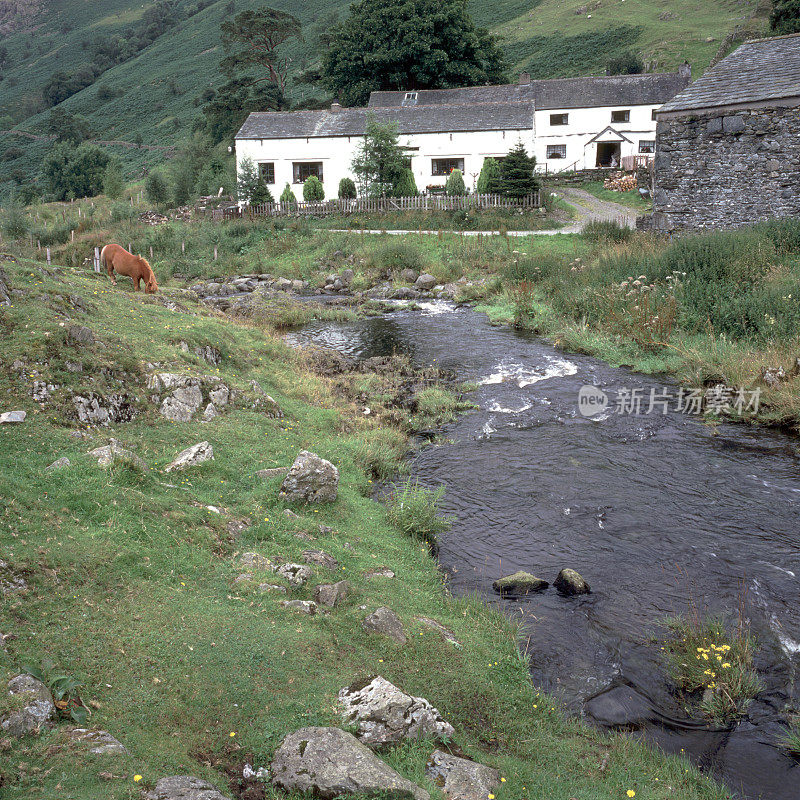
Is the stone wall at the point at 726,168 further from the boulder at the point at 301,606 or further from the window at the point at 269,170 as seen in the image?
the window at the point at 269,170

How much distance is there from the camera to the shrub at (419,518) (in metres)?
9.09

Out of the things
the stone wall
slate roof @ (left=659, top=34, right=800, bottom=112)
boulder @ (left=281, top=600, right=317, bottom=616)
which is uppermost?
slate roof @ (left=659, top=34, right=800, bottom=112)

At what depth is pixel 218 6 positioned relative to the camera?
162 metres

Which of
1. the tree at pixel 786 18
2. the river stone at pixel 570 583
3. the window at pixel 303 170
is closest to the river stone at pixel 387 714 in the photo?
the river stone at pixel 570 583

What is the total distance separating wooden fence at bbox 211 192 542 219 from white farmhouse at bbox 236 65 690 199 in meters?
7.93

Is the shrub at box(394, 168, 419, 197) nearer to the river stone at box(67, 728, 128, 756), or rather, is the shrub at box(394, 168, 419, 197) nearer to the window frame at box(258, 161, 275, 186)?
the window frame at box(258, 161, 275, 186)

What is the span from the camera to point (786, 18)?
157 ft

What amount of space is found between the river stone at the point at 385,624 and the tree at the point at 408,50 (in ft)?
199

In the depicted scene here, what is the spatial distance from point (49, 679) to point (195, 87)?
13463cm

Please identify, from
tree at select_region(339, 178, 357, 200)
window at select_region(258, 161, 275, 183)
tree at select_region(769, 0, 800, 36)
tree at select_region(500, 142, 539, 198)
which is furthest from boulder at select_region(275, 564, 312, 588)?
tree at select_region(769, 0, 800, 36)

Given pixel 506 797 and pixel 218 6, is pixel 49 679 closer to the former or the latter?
pixel 506 797

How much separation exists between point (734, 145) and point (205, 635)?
23550mm

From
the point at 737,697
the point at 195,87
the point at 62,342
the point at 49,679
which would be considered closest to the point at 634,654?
the point at 737,697

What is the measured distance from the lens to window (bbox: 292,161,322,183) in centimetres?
5028
